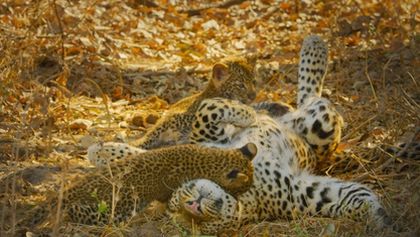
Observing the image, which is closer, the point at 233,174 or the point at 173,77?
the point at 233,174

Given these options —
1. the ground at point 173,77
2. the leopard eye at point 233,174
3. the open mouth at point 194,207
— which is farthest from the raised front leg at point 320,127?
the open mouth at point 194,207

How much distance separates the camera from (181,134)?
867 centimetres

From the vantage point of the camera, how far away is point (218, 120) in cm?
799

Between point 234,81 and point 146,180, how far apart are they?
251 centimetres

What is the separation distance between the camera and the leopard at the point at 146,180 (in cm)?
668

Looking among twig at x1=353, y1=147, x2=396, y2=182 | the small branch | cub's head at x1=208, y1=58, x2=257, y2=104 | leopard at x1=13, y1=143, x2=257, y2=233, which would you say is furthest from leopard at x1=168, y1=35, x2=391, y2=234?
the small branch

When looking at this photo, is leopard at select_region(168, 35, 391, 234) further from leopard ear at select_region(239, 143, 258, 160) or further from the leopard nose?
the leopard nose

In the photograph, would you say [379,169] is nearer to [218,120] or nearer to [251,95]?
[218,120]

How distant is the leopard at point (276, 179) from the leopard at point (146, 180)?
5.3 inches

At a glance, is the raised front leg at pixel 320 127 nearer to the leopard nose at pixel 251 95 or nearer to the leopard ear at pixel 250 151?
the leopard nose at pixel 251 95

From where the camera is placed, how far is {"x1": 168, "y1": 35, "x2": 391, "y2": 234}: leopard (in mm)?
6805

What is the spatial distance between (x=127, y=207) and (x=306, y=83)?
3014 millimetres

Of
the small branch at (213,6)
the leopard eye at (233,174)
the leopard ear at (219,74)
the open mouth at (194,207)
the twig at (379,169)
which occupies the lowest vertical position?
the small branch at (213,6)

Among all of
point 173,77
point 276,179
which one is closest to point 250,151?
point 276,179
